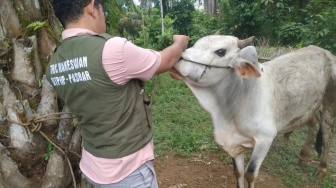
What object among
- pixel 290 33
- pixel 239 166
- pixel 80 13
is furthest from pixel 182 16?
pixel 80 13

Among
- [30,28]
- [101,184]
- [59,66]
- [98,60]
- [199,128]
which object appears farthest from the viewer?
[199,128]

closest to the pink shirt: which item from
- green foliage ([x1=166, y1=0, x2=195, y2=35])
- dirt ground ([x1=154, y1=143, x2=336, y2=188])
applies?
dirt ground ([x1=154, y1=143, x2=336, y2=188])

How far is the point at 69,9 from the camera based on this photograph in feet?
5.55

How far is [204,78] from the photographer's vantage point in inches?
101

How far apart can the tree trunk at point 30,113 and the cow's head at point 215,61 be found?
851mm

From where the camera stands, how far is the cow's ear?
241 cm

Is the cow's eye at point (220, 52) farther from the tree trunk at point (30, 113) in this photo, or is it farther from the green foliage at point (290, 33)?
the green foliage at point (290, 33)

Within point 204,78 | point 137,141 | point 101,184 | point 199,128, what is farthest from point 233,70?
point 199,128

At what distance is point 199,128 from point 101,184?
11.5 ft

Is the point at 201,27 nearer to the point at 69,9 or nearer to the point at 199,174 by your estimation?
the point at 199,174

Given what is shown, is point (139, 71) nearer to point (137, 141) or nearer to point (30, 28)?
point (137, 141)

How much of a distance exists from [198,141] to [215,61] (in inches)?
92.7

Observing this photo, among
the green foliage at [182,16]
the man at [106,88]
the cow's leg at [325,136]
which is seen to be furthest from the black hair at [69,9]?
the green foliage at [182,16]

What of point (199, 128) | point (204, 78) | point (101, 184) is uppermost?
point (204, 78)
